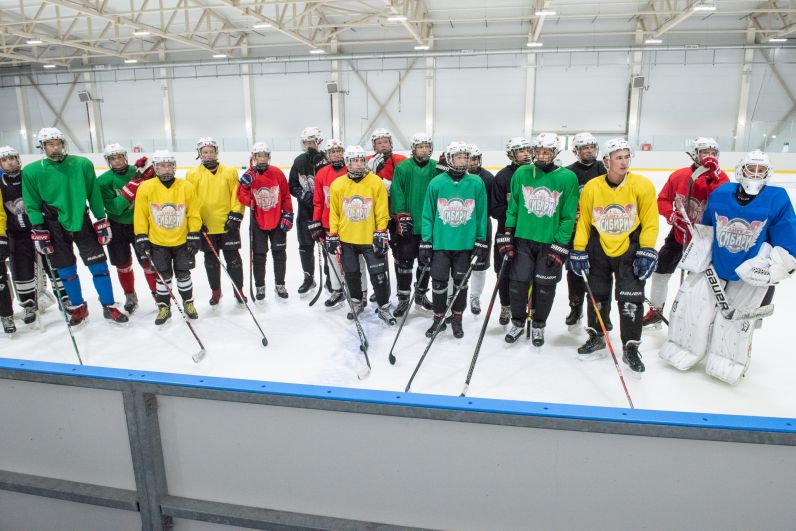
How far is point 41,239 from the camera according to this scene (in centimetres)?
365

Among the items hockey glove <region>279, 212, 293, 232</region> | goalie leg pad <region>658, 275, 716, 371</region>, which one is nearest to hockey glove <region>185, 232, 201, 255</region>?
hockey glove <region>279, 212, 293, 232</region>

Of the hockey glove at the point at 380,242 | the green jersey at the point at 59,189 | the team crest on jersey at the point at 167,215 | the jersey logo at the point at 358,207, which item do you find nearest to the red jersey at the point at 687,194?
the hockey glove at the point at 380,242

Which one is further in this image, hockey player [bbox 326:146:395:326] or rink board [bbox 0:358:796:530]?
hockey player [bbox 326:146:395:326]

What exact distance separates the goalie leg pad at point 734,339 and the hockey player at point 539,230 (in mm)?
927

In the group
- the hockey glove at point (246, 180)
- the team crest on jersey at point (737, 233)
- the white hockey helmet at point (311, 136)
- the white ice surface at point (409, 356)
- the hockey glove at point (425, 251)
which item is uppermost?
the white hockey helmet at point (311, 136)

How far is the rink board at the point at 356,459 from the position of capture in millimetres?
1153

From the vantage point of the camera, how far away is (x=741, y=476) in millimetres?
1144

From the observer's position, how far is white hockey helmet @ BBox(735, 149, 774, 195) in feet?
8.66

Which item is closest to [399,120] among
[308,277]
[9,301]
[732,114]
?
[732,114]

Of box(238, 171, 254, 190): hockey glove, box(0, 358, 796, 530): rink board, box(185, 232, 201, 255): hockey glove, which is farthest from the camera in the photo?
box(238, 171, 254, 190): hockey glove

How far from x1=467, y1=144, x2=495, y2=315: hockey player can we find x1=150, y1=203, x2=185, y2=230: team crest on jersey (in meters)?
2.20

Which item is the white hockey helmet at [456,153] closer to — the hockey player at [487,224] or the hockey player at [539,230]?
the hockey player at [487,224]

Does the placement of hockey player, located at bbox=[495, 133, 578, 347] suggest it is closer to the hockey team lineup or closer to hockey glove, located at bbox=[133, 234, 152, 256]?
the hockey team lineup

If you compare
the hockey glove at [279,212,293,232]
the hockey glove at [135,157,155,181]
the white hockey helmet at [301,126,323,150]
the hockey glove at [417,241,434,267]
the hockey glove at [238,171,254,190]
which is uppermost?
the white hockey helmet at [301,126,323,150]
